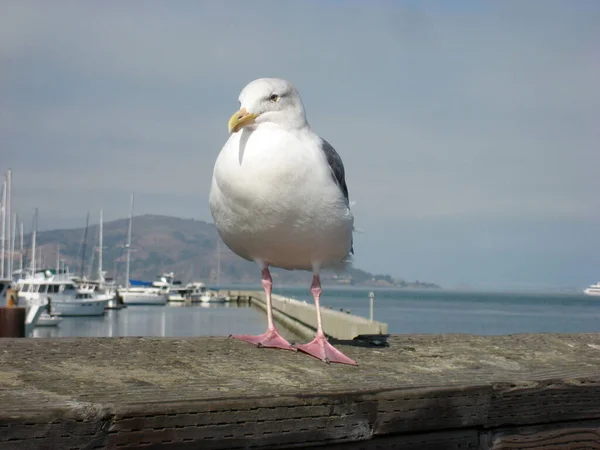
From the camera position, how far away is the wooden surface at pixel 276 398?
2160 mm

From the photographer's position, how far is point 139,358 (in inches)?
121

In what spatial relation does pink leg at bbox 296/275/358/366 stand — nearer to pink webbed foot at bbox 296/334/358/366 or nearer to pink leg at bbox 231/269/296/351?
pink webbed foot at bbox 296/334/358/366

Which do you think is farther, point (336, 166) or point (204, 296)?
point (204, 296)

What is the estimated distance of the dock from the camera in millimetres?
Result: 22750

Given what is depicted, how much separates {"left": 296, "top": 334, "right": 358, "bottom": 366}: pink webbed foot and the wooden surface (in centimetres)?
9

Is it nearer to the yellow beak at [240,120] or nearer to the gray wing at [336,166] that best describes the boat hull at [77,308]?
the gray wing at [336,166]

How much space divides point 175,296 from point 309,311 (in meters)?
61.9

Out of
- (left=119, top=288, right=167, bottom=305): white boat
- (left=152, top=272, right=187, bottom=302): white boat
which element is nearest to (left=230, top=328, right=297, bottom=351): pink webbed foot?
(left=119, top=288, right=167, bottom=305): white boat

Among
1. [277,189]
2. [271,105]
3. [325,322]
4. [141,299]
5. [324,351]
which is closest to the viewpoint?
[324,351]

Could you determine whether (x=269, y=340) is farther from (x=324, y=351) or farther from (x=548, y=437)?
(x=548, y=437)

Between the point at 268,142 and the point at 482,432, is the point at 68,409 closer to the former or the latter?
the point at 482,432

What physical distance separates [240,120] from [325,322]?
2773cm

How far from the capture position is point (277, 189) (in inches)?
165

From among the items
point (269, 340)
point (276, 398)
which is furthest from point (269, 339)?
point (276, 398)
